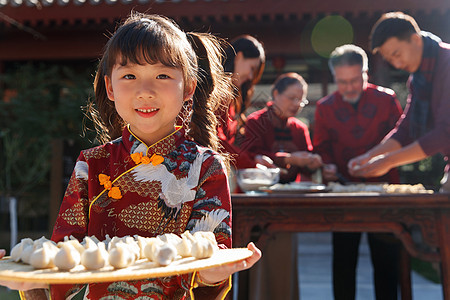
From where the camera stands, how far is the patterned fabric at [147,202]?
4.21 ft

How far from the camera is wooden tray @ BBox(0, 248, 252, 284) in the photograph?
86 centimetres

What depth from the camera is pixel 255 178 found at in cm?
249

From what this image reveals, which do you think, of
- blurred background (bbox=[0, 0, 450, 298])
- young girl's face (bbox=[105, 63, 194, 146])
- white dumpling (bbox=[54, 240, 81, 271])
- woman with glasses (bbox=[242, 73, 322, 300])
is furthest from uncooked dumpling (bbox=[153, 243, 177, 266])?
blurred background (bbox=[0, 0, 450, 298])

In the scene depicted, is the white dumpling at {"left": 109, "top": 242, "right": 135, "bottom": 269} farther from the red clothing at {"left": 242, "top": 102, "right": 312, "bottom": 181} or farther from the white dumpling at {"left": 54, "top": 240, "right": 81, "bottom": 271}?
the red clothing at {"left": 242, "top": 102, "right": 312, "bottom": 181}

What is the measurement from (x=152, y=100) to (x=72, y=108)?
17.5ft

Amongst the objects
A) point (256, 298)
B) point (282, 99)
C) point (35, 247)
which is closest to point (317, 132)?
point (282, 99)

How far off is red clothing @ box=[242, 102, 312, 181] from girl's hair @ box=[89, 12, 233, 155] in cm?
124

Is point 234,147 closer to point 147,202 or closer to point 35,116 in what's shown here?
point 147,202

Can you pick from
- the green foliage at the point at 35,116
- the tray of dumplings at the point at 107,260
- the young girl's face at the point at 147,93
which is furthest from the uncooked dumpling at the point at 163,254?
the green foliage at the point at 35,116

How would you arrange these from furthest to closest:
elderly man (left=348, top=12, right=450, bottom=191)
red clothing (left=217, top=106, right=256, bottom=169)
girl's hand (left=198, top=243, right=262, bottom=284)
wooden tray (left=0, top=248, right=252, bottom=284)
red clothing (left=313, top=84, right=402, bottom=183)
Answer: red clothing (left=313, top=84, right=402, bottom=183) → elderly man (left=348, top=12, right=450, bottom=191) → red clothing (left=217, top=106, right=256, bottom=169) → girl's hand (left=198, top=243, right=262, bottom=284) → wooden tray (left=0, top=248, right=252, bottom=284)

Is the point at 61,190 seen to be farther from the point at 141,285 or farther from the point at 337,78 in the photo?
the point at 141,285

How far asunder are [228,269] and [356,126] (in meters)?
2.33

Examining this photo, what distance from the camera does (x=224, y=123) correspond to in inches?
93.7

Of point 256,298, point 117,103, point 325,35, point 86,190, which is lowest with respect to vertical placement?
point 256,298
